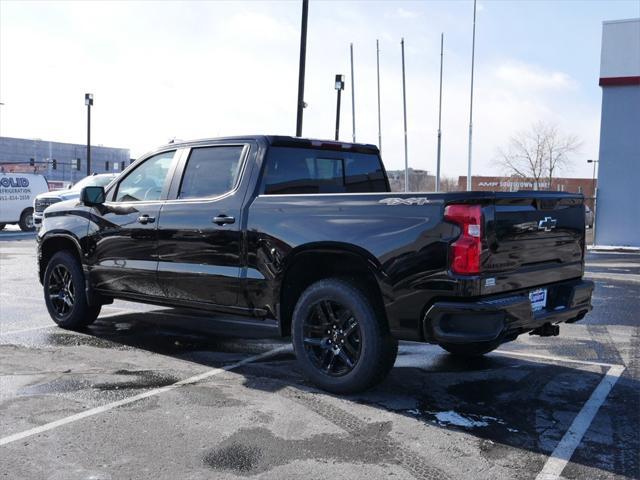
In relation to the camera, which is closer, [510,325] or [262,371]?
[510,325]

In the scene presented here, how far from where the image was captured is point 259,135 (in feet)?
18.4

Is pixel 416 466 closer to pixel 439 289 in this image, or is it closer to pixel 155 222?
pixel 439 289

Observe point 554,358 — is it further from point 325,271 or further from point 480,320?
point 325,271

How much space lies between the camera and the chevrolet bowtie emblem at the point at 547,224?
15.7 ft

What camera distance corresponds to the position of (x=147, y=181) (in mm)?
6414

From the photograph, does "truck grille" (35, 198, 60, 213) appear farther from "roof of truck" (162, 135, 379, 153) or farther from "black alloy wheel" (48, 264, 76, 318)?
"roof of truck" (162, 135, 379, 153)

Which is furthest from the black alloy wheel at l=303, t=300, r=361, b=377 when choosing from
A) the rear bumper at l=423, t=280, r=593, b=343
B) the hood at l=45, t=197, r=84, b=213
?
the hood at l=45, t=197, r=84, b=213

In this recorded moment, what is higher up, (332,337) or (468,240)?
(468,240)

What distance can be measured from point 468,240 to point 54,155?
123 metres

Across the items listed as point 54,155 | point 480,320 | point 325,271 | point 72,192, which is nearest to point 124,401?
point 325,271

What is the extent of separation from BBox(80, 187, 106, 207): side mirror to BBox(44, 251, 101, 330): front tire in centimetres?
80

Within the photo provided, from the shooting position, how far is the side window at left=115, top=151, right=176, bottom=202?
6.25 m

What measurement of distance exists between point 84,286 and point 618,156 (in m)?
17.8

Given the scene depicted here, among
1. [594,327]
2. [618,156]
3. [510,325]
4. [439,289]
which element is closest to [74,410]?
[439,289]
